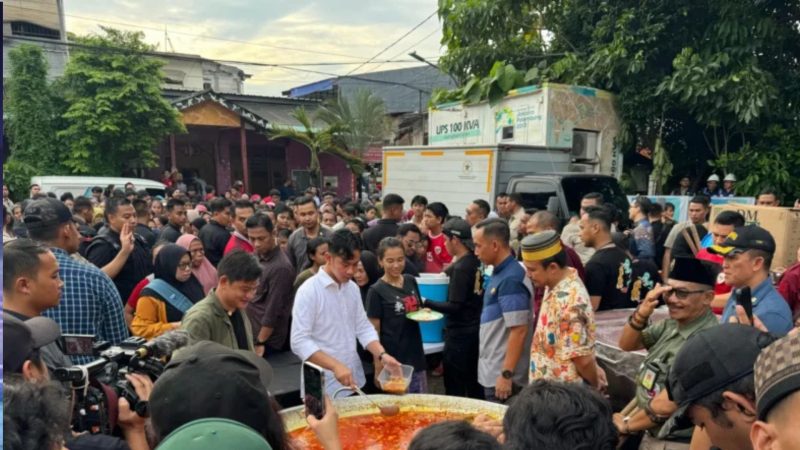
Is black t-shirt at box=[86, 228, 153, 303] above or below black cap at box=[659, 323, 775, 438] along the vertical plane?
below

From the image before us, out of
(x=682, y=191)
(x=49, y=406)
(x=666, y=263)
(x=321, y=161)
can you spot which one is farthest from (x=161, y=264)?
(x=321, y=161)

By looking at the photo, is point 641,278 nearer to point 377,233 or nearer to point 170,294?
point 377,233

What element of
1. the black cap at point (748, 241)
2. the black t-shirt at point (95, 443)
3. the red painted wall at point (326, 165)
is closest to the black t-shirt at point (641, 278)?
the black cap at point (748, 241)

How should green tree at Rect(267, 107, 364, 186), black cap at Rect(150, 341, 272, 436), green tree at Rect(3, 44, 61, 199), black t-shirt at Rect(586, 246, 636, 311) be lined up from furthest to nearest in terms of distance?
green tree at Rect(267, 107, 364, 186), green tree at Rect(3, 44, 61, 199), black t-shirt at Rect(586, 246, 636, 311), black cap at Rect(150, 341, 272, 436)

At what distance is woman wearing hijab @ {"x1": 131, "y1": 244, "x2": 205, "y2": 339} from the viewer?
139 inches

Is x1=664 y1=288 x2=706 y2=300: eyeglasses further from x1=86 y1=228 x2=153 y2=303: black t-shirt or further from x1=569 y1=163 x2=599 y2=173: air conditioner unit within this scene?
x1=569 y1=163 x2=599 y2=173: air conditioner unit

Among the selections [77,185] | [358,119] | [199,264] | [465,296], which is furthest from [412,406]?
[358,119]

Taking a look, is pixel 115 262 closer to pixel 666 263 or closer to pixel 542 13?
pixel 666 263

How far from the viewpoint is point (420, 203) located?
303 inches

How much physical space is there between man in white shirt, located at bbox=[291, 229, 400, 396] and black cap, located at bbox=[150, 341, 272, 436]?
72.5 inches

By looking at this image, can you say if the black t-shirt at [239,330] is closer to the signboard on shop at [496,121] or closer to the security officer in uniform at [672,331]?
the security officer in uniform at [672,331]

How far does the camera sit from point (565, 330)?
9.70 feet

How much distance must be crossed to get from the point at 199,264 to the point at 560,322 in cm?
322

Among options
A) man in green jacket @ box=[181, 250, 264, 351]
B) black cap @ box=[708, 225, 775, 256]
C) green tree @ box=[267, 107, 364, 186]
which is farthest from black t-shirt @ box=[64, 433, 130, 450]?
green tree @ box=[267, 107, 364, 186]
